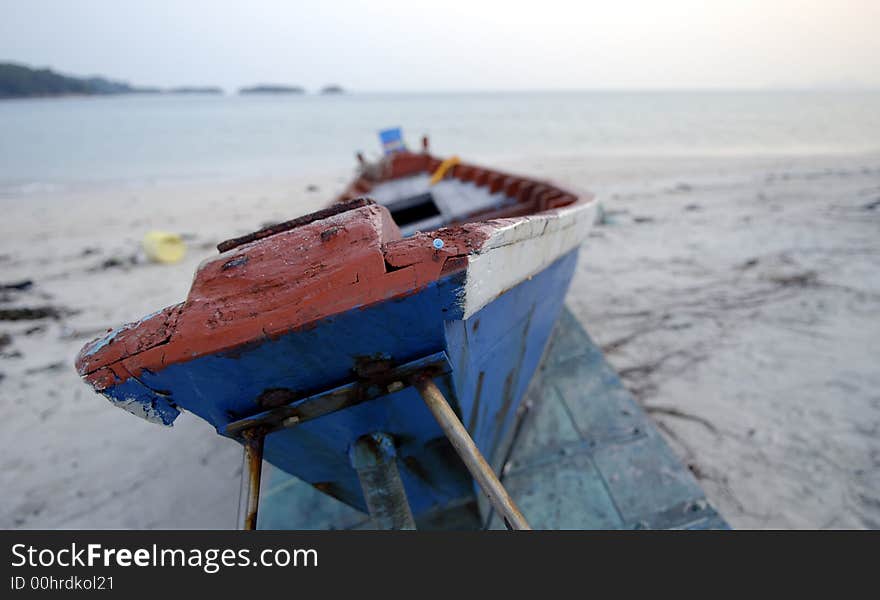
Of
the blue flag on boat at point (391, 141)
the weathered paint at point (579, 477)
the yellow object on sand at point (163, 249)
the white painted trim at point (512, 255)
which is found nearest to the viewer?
the white painted trim at point (512, 255)

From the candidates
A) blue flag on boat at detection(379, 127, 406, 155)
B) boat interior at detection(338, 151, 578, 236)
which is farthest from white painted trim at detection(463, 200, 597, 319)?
blue flag on boat at detection(379, 127, 406, 155)

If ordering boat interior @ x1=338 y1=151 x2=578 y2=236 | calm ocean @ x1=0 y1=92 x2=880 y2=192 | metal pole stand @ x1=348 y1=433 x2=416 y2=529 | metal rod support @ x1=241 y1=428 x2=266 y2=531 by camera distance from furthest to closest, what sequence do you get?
1. calm ocean @ x1=0 y1=92 x2=880 y2=192
2. boat interior @ x1=338 y1=151 x2=578 y2=236
3. metal pole stand @ x1=348 y1=433 x2=416 y2=529
4. metal rod support @ x1=241 y1=428 x2=266 y2=531

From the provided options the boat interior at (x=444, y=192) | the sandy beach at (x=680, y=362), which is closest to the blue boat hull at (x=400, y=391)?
the boat interior at (x=444, y=192)

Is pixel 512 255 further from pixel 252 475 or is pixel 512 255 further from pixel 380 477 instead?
pixel 252 475

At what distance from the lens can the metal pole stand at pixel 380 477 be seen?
1.63 meters

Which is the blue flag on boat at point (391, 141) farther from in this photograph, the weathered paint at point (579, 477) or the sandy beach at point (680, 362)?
the weathered paint at point (579, 477)

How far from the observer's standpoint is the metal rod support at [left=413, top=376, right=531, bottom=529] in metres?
1.17

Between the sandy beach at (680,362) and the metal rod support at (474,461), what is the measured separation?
2488mm

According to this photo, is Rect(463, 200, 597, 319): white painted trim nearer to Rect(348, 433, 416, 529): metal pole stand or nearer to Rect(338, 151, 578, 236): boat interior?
Rect(348, 433, 416, 529): metal pole stand

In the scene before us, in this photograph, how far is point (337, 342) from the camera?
120 centimetres

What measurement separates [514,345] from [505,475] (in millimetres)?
1241

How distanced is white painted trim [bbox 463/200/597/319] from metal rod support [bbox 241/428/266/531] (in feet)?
2.73

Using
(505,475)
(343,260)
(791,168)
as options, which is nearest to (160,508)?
(505,475)
